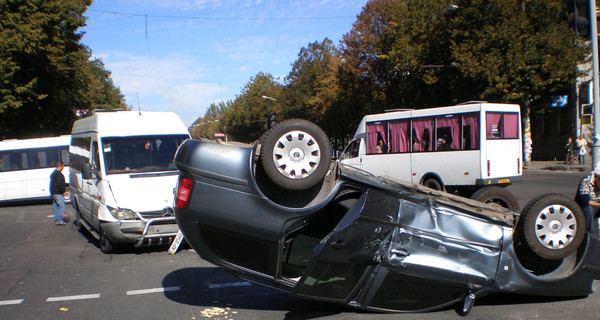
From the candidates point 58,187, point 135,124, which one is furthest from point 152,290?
point 58,187

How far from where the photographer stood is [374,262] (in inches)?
175

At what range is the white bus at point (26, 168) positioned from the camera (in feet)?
64.4

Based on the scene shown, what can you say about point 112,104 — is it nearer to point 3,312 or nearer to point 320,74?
point 320,74

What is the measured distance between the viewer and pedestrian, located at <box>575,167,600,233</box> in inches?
278

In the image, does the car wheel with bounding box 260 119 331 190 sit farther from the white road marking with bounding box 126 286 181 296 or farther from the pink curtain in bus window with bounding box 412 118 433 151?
the pink curtain in bus window with bounding box 412 118 433 151

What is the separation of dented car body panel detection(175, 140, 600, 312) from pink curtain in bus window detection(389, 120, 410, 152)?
1337 centimetres

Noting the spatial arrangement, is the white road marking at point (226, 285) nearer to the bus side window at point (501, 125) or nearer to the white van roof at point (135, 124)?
the white van roof at point (135, 124)

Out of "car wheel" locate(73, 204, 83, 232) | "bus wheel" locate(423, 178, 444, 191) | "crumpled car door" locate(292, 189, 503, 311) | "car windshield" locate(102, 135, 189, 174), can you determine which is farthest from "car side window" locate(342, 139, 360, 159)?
"crumpled car door" locate(292, 189, 503, 311)

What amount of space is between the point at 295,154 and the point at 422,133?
44.5 feet

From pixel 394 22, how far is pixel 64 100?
23323mm

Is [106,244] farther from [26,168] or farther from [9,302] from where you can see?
[26,168]

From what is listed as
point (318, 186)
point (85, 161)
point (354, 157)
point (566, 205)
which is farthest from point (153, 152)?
point (354, 157)

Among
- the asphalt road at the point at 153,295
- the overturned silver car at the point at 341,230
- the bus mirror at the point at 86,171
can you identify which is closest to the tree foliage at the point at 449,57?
the bus mirror at the point at 86,171

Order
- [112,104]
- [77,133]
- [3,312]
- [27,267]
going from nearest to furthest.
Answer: [3,312], [27,267], [77,133], [112,104]
